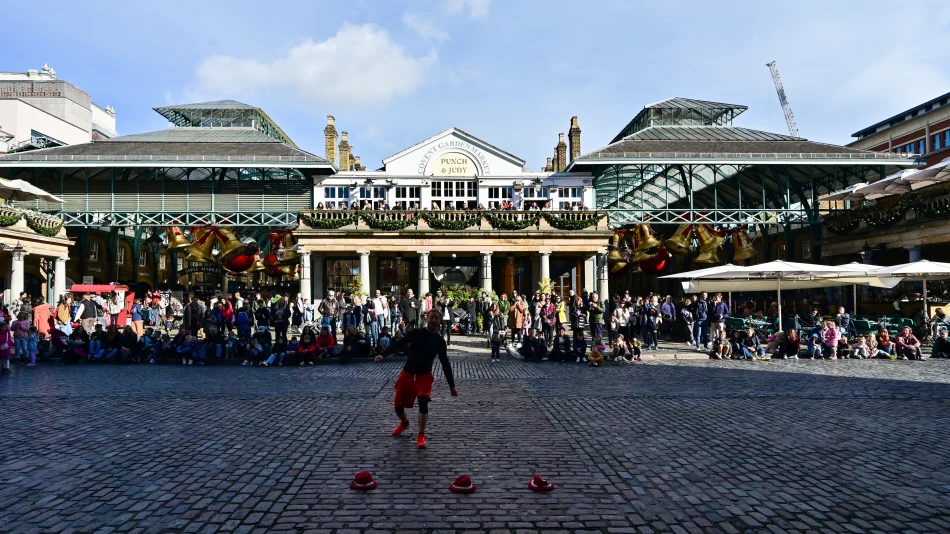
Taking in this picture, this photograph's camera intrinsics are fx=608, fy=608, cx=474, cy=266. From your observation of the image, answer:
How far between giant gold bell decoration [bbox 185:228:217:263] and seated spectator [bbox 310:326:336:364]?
59.4ft

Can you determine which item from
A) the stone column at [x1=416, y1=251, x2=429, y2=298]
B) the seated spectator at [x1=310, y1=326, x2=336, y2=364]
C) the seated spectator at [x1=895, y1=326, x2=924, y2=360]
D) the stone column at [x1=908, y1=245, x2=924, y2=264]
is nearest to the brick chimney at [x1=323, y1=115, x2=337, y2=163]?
the stone column at [x1=416, y1=251, x2=429, y2=298]

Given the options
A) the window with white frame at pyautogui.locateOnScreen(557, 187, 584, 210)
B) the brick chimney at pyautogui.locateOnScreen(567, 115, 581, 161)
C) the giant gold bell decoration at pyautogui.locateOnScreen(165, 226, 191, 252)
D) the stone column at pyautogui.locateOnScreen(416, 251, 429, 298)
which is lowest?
the stone column at pyautogui.locateOnScreen(416, 251, 429, 298)

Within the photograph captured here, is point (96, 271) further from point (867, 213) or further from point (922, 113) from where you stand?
point (922, 113)

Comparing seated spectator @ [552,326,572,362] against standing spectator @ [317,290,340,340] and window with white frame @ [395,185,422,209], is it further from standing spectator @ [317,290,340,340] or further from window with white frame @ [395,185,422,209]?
window with white frame @ [395,185,422,209]

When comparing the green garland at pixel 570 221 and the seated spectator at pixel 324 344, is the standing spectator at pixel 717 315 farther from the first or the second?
the green garland at pixel 570 221

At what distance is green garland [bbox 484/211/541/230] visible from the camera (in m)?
31.6

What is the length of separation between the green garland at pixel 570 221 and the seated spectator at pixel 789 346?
49.4ft

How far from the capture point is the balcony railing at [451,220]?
31469 millimetres

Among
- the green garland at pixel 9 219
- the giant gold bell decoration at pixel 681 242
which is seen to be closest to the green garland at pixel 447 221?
the giant gold bell decoration at pixel 681 242

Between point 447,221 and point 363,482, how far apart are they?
2626 centimetres

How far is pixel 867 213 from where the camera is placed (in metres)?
30.4

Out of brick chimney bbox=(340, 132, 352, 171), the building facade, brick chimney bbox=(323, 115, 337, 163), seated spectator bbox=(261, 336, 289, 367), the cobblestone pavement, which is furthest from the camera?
the building facade

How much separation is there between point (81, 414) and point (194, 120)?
1788 inches

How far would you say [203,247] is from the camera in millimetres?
32156
